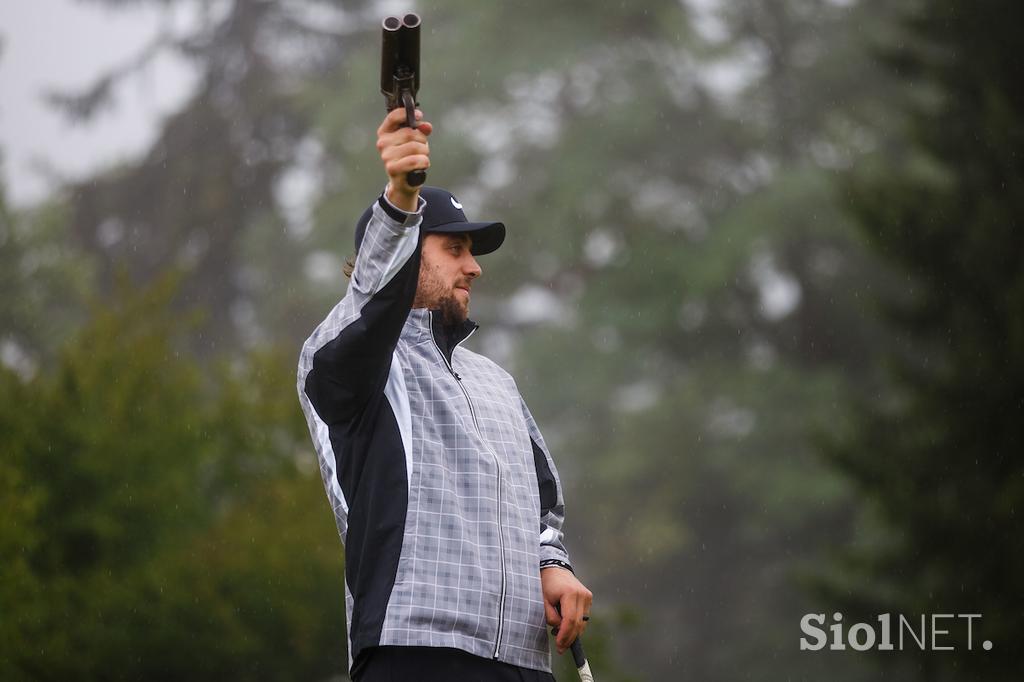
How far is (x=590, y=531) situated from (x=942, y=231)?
15043mm

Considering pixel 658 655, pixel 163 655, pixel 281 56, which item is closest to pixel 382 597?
pixel 163 655

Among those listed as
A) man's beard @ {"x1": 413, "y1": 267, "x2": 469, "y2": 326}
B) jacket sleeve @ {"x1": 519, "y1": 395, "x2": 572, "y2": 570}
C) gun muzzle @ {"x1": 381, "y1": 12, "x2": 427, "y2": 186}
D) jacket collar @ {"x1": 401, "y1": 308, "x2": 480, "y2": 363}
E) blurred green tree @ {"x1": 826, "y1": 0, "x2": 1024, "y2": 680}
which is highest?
blurred green tree @ {"x1": 826, "y1": 0, "x2": 1024, "y2": 680}

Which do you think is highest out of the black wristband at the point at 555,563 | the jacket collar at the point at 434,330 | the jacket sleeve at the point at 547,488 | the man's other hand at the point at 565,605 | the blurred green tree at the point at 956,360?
the blurred green tree at the point at 956,360

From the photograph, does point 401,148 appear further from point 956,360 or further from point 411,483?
point 956,360

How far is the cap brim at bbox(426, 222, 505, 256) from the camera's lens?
314 cm

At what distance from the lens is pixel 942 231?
907cm

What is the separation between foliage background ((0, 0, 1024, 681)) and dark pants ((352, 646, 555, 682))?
13.1 ft

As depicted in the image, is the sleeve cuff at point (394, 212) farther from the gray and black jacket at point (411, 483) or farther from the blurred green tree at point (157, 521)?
the blurred green tree at point (157, 521)

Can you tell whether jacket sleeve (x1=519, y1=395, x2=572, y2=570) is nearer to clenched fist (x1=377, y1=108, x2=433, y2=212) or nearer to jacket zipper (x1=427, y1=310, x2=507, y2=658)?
jacket zipper (x1=427, y1=310, x2=507, y2=658)

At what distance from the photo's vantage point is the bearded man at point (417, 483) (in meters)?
2.73

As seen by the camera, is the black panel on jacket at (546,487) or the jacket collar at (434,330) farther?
the black panel on jacket at (546,487)

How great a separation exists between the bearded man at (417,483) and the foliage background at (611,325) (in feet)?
12.7

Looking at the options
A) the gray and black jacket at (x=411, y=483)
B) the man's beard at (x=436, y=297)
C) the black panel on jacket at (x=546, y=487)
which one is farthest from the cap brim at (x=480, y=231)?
the black panel on jacket at (x=546, y=487)

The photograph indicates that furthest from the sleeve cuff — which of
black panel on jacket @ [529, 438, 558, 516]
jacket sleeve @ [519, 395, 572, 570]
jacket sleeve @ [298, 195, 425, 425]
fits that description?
black panel on jacket @ [529, 438, 558, 516]
